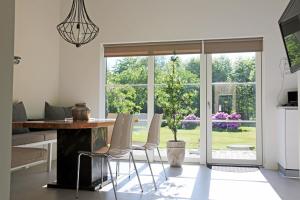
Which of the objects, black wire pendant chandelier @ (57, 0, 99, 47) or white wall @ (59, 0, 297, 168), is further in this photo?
white wall @ (59, 0, 297, 168)

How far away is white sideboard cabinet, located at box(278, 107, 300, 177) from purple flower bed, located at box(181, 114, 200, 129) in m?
1.54

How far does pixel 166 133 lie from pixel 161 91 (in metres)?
0.80

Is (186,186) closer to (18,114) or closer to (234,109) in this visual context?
(234,109)

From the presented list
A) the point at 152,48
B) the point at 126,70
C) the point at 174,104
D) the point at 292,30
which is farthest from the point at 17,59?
the point at 292,30

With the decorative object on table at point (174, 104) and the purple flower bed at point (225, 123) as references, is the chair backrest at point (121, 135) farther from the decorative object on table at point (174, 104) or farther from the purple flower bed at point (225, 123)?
the purple flower bed at point (225, 123)

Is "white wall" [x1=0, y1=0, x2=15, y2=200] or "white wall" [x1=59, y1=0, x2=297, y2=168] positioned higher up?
"white wall" [x1=59, y1=0, x2=297, y2=168]

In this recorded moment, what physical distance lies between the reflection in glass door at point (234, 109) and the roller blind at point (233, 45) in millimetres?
137

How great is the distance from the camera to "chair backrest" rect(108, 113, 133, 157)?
3193 millimetres

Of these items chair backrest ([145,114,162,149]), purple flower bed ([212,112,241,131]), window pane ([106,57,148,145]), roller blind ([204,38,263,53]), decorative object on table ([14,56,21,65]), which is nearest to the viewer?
chair backrest ([145,114,162,149])

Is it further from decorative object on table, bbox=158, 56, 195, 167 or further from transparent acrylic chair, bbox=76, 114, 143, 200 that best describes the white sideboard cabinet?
transparent acrylic chair, bbox=76, 114, 143, 200

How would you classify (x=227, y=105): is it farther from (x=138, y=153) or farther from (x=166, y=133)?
(x=138, y=153)

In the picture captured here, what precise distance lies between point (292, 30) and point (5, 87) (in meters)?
2.43

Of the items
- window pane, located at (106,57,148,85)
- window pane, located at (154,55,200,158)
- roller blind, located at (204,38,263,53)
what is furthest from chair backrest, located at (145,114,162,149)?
roller blind, located at (204,38,263,53)

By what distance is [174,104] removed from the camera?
5.42 m
